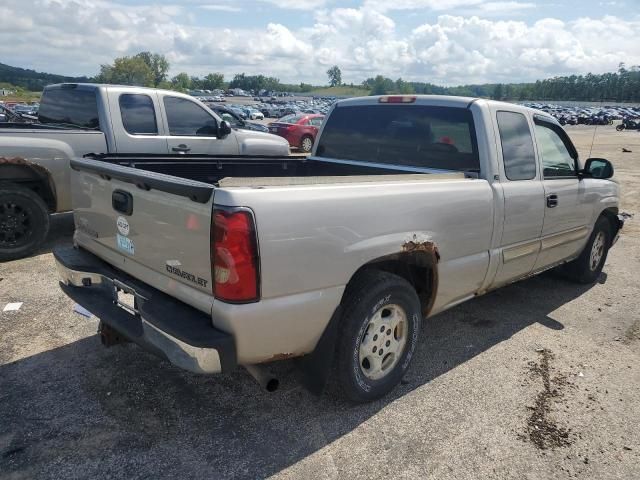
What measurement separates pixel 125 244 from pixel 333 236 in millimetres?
1265

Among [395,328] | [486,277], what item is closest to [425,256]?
[395,328]

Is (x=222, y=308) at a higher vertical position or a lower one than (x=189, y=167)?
lower

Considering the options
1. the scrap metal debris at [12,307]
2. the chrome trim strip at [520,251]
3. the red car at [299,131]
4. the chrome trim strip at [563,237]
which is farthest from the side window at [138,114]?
the red car at [299,131]

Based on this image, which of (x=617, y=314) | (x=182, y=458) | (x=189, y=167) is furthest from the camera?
(x=617, y=314)

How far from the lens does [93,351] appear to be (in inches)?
147

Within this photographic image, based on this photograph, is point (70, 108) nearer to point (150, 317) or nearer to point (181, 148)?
point (181, 148)

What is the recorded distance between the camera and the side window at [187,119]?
7055mm

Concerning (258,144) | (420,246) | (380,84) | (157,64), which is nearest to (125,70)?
(157,64)

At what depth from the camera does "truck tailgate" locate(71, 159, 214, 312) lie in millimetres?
2412

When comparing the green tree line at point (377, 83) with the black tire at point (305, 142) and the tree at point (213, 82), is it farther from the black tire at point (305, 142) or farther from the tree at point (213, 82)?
the black tire at point (305, 142)

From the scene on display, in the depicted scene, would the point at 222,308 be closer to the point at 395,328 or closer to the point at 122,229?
the point at 122,229

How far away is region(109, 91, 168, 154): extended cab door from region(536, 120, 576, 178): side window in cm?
475

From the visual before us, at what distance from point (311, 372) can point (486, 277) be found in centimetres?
169

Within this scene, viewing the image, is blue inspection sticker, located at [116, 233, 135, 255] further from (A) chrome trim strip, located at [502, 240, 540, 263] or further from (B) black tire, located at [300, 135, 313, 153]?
(B) black tire, located at [300, 135, 313, 153]
